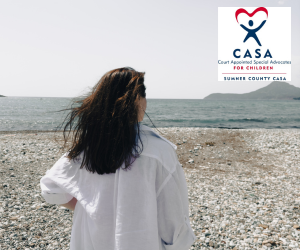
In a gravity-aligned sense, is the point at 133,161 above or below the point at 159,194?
above

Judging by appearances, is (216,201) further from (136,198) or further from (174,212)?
(136,198)

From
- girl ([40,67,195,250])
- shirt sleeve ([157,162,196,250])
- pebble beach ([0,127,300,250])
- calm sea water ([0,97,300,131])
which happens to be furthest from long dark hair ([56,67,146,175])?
pebble beach ([0,127,300,250])

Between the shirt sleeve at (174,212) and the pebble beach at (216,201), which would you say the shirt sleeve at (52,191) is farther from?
the pebble beach at (216,201)

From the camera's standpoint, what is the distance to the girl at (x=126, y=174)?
1.63m

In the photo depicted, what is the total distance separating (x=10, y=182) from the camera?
8.55m

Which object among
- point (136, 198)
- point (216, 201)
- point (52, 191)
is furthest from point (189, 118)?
point (136, 198)

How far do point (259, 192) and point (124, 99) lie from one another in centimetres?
800

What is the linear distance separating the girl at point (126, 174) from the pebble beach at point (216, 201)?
404 centimetres

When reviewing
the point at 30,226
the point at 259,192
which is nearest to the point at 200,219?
the point at 259,192

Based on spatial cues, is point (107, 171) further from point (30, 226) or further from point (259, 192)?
point (259, 192)

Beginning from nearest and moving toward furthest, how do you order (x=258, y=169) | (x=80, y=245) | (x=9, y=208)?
(x=80, y=245) < (x=9, y=208) < (x=258, y=169)

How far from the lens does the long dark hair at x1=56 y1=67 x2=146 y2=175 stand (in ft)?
5.36

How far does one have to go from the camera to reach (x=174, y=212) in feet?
5.64

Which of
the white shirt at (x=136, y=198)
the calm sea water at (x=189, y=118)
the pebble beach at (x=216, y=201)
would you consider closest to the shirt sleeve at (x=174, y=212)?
the white shirt at (x=136, y=198)
